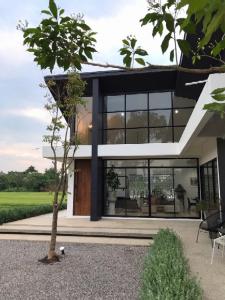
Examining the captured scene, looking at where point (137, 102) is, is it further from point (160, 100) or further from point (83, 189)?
point (83, 189)

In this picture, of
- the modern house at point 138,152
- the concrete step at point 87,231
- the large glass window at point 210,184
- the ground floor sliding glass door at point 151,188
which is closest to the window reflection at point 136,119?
the modern house at point 138,152

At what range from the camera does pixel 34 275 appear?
5.41 m

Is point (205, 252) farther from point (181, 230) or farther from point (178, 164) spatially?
point (178, 164)

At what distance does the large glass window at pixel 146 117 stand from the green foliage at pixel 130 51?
11483 millimetres

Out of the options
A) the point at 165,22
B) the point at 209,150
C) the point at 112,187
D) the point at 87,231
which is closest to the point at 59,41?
the point at 165,22

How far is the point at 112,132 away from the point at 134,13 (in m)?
11.9

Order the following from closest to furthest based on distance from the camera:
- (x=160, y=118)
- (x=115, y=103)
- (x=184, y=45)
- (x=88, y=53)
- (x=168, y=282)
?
(x=184, y=45), (x=88, y=53), (x=168, y=282), (x=160, y=118), (x=115, y=103)

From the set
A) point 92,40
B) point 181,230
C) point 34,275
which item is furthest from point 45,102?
point 181,230

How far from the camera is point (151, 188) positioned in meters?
13.3

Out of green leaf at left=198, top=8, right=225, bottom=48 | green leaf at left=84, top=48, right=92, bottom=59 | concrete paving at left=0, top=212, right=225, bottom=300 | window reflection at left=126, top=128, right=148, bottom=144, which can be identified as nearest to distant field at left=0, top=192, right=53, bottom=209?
concrete paving at left=0, top=212, right=225, bottom=300

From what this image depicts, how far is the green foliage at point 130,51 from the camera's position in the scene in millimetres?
2109

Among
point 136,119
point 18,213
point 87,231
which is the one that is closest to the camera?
point 87,231

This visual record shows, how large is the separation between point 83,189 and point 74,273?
8567 millimetres

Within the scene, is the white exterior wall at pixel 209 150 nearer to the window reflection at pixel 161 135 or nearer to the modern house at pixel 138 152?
the modern house at pixel 138 152
